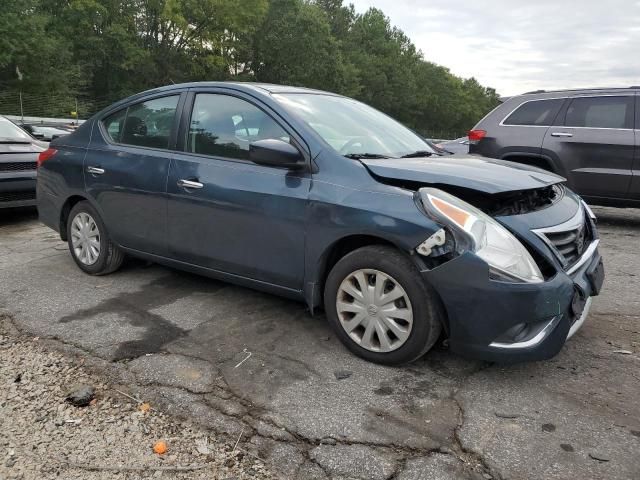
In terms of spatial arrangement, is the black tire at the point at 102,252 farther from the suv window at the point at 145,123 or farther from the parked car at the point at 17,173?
the parked car at the point at 17,173

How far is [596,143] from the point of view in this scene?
6680 millimetres

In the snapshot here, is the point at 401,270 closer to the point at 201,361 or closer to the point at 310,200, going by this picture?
the point at 310,200

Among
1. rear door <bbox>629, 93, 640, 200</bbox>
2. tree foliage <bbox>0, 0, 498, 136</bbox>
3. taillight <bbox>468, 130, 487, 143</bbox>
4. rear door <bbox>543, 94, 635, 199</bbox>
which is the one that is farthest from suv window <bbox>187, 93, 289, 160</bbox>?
tree foliage <bbox>0, 0, 498, 136</bbox>

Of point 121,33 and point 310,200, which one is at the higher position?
point 121,33

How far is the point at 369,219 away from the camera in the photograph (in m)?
2.95

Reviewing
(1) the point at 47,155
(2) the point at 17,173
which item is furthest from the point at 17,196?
(1) the point at 47,155

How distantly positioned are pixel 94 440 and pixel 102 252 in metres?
2.40

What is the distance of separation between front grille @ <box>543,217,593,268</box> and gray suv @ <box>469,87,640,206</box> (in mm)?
3960

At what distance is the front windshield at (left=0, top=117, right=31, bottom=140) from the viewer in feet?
24.4

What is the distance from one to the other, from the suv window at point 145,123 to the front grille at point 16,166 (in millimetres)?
2983

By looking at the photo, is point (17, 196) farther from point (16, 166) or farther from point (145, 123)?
point (145, 123)

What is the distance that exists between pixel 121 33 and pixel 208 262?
1623 inches

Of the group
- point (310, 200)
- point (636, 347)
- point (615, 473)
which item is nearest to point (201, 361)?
point (310, 200)

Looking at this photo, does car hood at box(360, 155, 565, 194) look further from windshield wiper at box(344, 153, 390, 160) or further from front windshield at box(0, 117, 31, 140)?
front windshield at box(0, 117, 31, 140)
